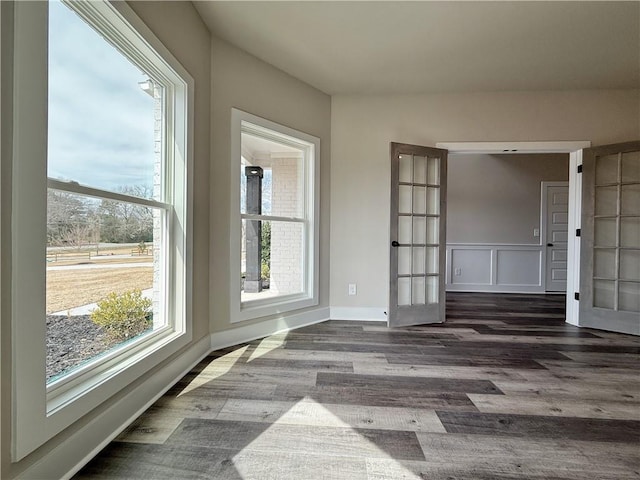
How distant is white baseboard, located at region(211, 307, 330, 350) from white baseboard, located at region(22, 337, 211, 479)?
55cm

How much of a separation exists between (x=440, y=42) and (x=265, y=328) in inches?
115

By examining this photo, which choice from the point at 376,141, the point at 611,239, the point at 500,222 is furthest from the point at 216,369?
the point at 500,222

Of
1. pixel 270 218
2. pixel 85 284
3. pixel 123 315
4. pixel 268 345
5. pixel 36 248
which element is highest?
pixel 270 218

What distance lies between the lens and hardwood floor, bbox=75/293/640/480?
1.25 meters

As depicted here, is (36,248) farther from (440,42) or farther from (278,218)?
(440,42)

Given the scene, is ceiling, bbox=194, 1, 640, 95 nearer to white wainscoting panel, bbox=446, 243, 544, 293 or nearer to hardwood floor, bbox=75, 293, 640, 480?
hardwood floor, bbox=75, 293, 640, 480

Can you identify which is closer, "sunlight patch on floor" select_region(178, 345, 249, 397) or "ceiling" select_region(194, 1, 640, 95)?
"sunlight patch on floor" select_region(178, 345, 249, 397)

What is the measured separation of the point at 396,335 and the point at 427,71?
8.54 feet

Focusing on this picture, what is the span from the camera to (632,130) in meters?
3.37

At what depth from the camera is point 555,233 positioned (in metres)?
5.57

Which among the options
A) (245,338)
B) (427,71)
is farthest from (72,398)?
(427,71)

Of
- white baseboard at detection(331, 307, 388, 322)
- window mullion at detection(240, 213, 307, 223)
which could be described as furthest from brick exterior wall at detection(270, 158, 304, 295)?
white baseboard at detection(331, 307, 388, 322)

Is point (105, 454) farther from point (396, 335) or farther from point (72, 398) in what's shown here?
point (396, 335)

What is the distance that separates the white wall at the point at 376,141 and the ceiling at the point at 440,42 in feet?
0.65
